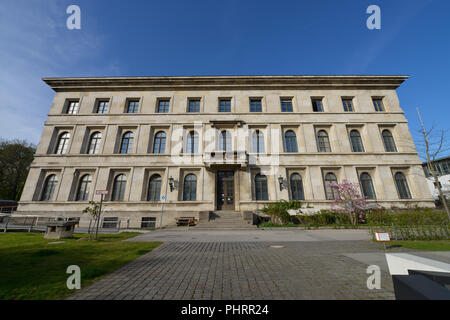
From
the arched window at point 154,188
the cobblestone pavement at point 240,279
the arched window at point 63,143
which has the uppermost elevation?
the arched window at point 63,143

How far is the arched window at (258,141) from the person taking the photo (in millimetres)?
19531

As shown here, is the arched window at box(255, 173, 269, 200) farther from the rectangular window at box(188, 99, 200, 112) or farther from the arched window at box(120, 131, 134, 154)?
the arched window at box(120, 131, 134, 154)

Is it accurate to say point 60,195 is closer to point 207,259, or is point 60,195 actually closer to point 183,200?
point 183,200

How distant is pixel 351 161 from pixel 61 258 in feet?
76.4

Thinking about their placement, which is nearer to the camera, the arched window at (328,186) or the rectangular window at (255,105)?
the arched window at (328,186)

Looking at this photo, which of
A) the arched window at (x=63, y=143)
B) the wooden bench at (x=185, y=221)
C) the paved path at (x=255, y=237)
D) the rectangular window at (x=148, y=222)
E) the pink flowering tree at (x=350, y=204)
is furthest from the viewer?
the arched window at (x=63, y=143)

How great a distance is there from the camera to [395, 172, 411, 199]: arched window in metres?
18.2

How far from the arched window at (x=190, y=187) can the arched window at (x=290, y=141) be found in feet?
35.8

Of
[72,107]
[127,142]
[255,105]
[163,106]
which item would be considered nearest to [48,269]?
[127,142]

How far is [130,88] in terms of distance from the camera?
2181cm

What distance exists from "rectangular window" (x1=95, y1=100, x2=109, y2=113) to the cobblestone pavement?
21981 millimetres

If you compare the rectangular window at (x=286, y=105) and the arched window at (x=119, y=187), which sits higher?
the rectangular window at (x=286, y=105)

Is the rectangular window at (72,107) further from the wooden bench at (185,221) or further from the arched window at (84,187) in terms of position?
the wooden bench at (185,221)

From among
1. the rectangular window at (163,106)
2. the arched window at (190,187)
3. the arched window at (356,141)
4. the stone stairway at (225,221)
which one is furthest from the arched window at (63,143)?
the arched window at (356,141)
